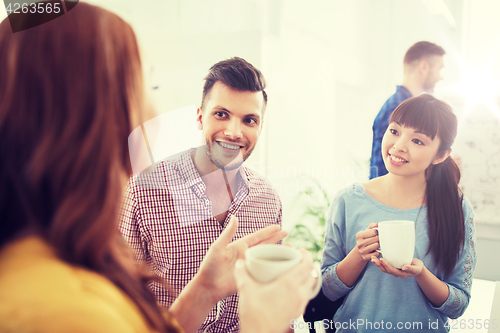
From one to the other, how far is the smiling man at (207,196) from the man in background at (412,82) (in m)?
0.35

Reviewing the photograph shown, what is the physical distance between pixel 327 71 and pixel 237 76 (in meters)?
0.89

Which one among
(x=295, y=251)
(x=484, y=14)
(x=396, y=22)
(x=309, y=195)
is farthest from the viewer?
(x=309, y=195)

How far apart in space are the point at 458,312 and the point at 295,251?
0.59 m

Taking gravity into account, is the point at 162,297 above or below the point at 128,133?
below

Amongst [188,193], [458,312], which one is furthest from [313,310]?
[188,193]

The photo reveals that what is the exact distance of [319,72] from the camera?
5.58ft

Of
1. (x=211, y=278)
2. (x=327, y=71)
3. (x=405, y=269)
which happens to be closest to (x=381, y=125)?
(x=405, y=269)

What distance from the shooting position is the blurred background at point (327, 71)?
1096mm

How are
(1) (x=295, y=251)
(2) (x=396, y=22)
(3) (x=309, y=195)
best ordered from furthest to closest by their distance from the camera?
(3) (x=309, y=195)
(2) (x=396, y=22)
(1) (x=295, y=251)

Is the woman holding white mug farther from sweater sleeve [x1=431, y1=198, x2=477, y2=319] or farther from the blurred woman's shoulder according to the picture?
the blurred woman's shoulder

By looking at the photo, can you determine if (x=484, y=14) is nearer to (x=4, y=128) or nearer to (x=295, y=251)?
(x=295, y=251)

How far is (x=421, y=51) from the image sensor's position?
1164mm

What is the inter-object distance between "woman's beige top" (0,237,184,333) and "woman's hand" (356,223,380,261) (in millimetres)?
622

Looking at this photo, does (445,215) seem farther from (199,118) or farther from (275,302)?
(199,118)
